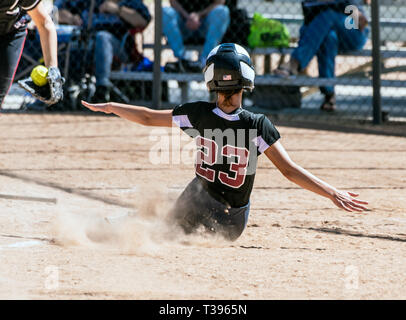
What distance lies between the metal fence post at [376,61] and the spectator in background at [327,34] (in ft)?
0.88

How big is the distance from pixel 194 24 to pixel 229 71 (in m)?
5.84

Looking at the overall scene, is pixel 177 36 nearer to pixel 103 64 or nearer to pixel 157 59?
pixel 157 59

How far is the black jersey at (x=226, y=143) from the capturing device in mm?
4148

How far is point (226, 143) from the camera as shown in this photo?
418cm

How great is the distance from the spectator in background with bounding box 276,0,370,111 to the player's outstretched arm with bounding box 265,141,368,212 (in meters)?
5.53

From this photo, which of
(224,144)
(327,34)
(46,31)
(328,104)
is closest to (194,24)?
(327,34)

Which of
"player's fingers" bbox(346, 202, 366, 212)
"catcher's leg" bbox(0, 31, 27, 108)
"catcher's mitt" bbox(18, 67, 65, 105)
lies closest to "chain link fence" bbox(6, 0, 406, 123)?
"catcher's leg" bbox(0, 31, 27, 108)

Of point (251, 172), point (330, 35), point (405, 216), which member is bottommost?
point (405, 216)

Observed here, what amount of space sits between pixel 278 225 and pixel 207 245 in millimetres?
671

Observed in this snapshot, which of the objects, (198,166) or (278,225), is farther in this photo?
(278,225)

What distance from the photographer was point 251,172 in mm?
4281
